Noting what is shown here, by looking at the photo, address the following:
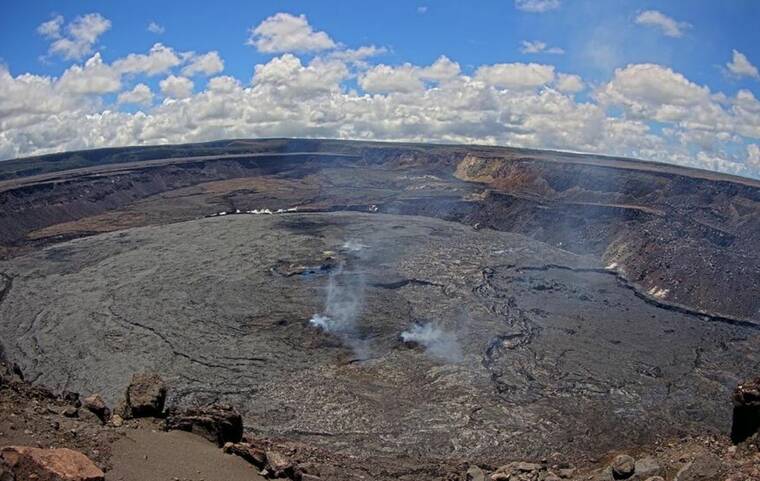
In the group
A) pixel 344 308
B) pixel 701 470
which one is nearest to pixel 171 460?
pixel 701 470

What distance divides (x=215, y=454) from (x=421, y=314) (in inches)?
733

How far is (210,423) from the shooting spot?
45.1ft

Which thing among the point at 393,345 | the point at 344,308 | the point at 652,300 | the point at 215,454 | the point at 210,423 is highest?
the point at 210,423

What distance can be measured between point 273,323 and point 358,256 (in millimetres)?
15824

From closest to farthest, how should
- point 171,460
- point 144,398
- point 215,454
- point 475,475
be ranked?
point 171,460 → point 215,454 → point 144,398 → point 475,475

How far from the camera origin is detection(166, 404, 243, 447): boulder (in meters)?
13.5

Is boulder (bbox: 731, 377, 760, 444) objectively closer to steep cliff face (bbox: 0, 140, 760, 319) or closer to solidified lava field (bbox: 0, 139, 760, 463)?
solidified lava field (bbox: 0, 139, 760, 463)

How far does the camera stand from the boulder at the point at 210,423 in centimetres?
1352

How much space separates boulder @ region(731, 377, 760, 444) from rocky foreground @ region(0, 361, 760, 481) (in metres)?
0.02

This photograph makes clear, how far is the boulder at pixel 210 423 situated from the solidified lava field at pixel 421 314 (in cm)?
451

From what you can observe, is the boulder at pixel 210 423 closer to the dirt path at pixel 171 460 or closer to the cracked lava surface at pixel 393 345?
the dirt path at pixel 171 460

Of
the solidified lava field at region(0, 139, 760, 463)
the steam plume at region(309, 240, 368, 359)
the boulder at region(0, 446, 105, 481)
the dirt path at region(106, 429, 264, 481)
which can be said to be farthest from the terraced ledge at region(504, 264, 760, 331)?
the boulder at region(0, 446, 105, 481)

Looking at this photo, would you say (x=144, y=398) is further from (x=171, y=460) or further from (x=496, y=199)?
(x=496, y=199)

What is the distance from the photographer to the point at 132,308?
103 ft
